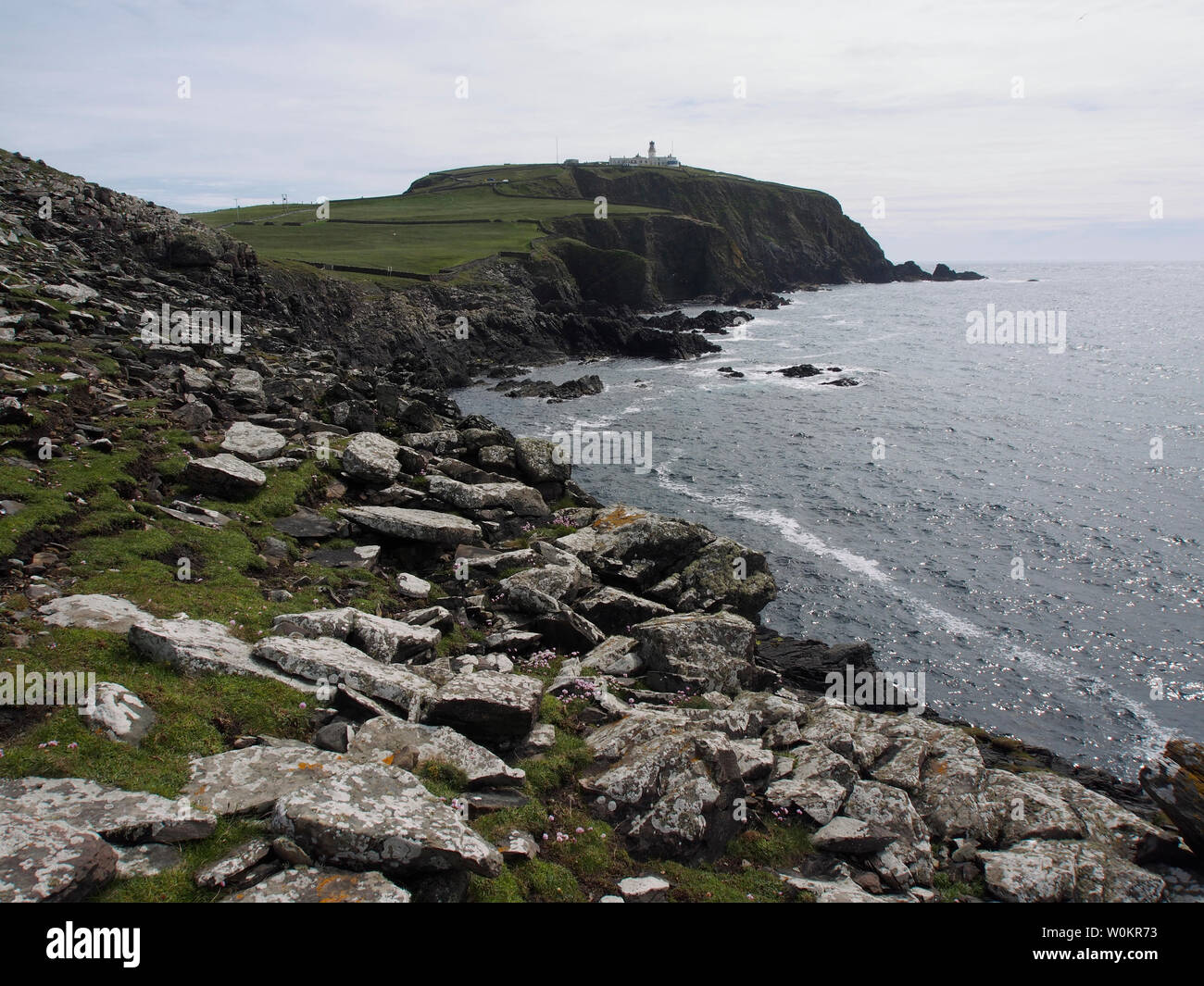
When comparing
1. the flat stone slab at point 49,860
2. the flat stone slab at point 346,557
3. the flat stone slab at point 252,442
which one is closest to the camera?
the flat stone slab at point 49,860

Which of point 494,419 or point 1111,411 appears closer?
point 494,419

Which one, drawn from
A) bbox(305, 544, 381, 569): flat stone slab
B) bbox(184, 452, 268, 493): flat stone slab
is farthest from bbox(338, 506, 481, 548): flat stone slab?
bbox(184, 452, 268, 493): flat stone slab

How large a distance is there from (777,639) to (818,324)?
367ft

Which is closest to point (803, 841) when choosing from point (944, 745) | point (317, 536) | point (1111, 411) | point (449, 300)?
point (944, 745)

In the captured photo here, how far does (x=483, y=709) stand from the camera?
1246 centimetres

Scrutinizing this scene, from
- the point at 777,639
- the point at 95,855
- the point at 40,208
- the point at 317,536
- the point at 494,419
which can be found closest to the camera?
the point at 95,855

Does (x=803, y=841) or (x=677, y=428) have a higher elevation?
(x=677, y=428)

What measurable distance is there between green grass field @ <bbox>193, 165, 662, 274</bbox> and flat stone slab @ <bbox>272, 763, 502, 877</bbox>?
7816cm

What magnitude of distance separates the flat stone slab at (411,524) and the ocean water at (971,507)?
1462 centimetres

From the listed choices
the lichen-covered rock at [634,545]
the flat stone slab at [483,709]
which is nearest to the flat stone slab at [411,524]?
the lichen-covered rock at [634,545]

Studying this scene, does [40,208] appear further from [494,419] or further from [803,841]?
[803,841]

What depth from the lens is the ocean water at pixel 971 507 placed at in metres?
27.1

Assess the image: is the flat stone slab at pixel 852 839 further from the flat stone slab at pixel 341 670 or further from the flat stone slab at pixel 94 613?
the flat stone slab at pixel 94 613

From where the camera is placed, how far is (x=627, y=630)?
19891mm
